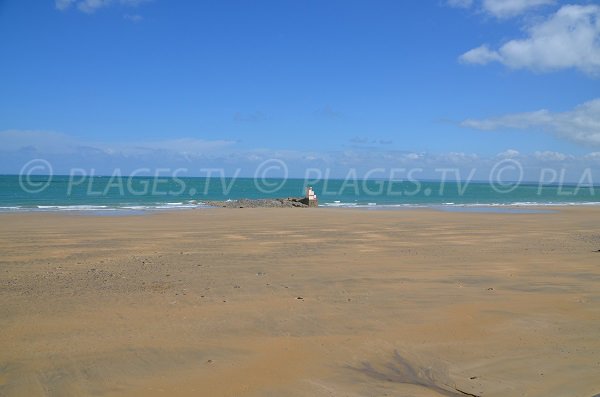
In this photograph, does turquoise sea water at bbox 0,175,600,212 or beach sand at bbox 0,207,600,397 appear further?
turquoise sea water at bbox 0,175,600,212

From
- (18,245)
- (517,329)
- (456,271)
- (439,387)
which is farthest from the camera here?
(18,245)

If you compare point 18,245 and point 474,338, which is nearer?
point 474,338

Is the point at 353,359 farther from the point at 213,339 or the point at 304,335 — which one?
the point at 213,339

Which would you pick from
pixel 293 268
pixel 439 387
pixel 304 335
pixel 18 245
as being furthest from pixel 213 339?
pixel 18 245

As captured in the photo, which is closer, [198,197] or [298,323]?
[298,323]

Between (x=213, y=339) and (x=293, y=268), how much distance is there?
182 inches

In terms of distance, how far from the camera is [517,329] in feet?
20.3

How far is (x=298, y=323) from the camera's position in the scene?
21.0 ft

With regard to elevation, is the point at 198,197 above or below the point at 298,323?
above

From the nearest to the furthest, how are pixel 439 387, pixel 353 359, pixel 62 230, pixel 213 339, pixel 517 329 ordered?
pixel 439 387, pixel 353 359, pixel 213 339, pixel 517 329, pixel 62 230

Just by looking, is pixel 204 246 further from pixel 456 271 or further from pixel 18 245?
pixel 456 271

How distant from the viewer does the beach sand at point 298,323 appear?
4.66 metres

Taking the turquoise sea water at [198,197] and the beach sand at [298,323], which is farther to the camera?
the turquoise sea water at [198,197]

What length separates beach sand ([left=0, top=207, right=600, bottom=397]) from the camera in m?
4.66
